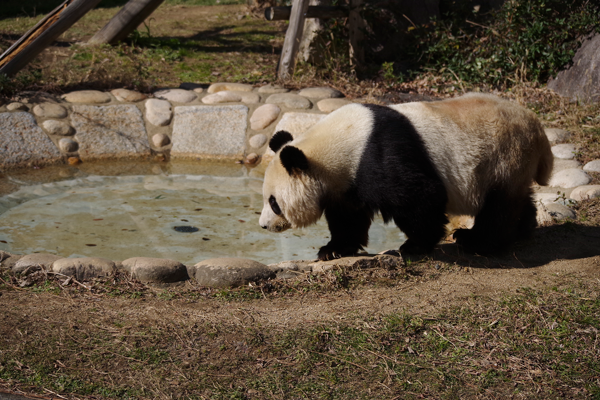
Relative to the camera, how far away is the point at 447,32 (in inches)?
351

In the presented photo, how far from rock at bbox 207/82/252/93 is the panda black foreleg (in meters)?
3.96

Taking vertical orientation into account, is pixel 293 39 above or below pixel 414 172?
above

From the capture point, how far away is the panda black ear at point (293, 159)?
368 cm

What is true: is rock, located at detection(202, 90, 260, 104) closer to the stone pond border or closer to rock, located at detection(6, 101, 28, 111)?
the stone pond border

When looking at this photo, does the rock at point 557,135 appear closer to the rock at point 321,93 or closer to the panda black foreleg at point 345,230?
the rock at point 321,93

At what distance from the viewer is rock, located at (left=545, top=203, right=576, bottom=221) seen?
4.76 metres

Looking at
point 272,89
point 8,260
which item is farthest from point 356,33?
point 8,260

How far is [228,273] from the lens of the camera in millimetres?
3668

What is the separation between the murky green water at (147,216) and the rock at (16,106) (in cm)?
94

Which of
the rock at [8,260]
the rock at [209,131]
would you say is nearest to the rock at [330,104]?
the rock at [209,131]

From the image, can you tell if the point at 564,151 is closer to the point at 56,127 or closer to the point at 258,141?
the point at 258,141

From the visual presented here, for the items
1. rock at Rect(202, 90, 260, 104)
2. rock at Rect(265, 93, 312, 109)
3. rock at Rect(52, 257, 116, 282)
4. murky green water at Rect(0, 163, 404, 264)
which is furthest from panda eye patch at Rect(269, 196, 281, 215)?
rock at Rect(202, 90, 260, 104)

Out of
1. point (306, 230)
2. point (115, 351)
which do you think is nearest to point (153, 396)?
point (115, 351)

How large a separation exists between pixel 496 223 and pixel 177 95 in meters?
4.91
